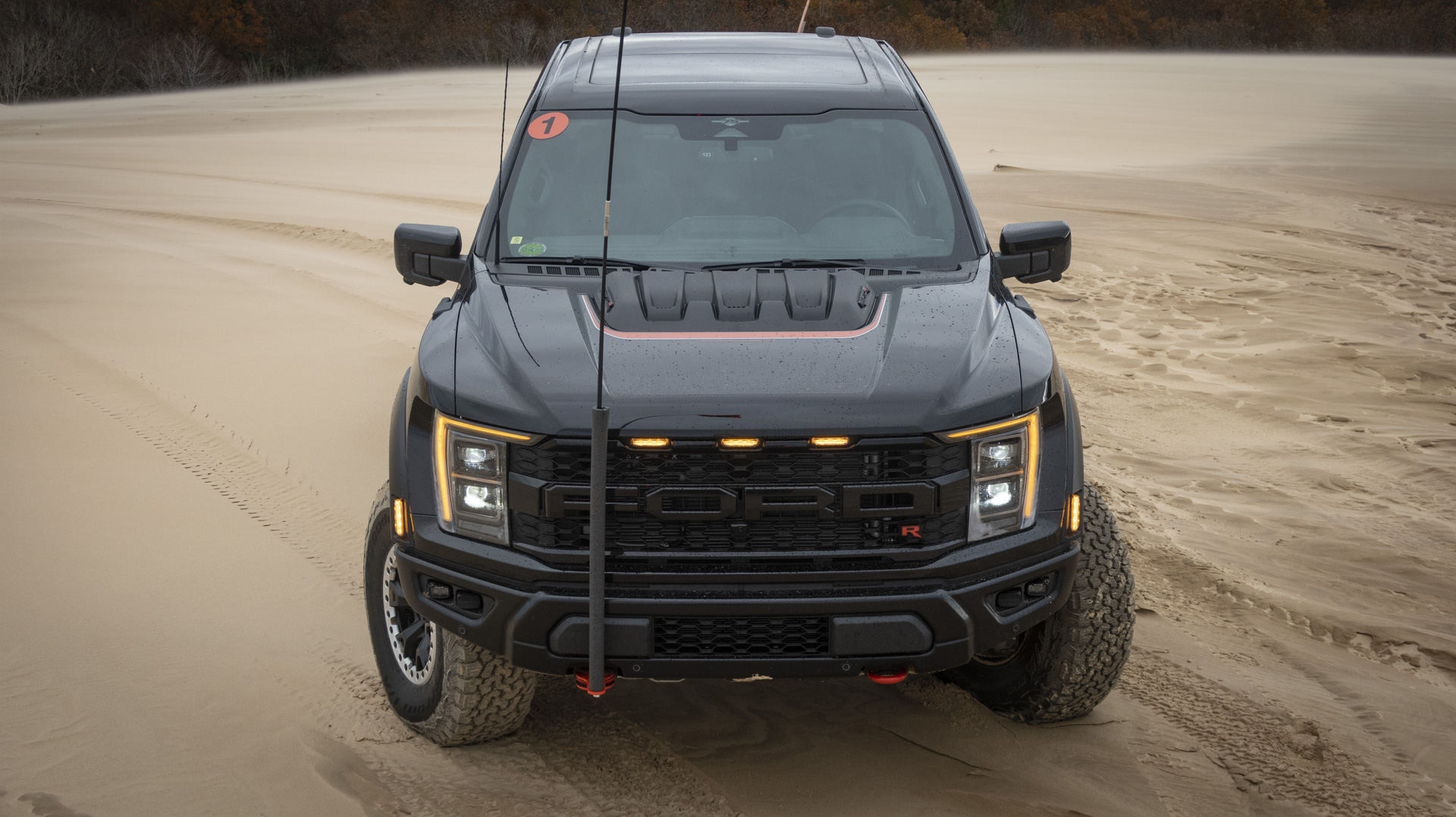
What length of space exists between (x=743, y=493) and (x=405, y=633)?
1300 millimetres

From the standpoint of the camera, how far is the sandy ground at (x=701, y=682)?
138 inches

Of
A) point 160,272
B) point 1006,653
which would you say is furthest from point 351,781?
point 160,272

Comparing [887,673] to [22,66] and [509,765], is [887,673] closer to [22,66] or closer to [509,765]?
[509,765]

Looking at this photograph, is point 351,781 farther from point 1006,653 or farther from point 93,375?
point 93,375

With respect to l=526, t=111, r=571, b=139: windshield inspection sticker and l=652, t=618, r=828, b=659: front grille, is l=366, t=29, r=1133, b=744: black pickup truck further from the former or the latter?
l=526, t=111, r=571, b=139: windshield inspection sticker

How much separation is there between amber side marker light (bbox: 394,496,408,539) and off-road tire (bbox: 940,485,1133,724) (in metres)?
1.82

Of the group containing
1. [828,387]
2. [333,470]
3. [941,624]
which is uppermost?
[828,387]

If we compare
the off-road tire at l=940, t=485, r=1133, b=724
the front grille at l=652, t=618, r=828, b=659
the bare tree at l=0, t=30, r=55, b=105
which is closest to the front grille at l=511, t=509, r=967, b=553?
the front grille at l=652, t=618, r=828, b=659

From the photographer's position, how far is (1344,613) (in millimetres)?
4523

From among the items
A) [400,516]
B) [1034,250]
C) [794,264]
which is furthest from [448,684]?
[1034,250]

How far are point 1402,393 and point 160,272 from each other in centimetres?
927

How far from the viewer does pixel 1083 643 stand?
11.8ft

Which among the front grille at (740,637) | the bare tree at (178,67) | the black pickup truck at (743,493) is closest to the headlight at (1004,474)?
the black pickup truck at (743,493)

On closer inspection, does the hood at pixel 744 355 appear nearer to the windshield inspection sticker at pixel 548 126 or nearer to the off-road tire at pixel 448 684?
the off-road tire at pixel 448 684
